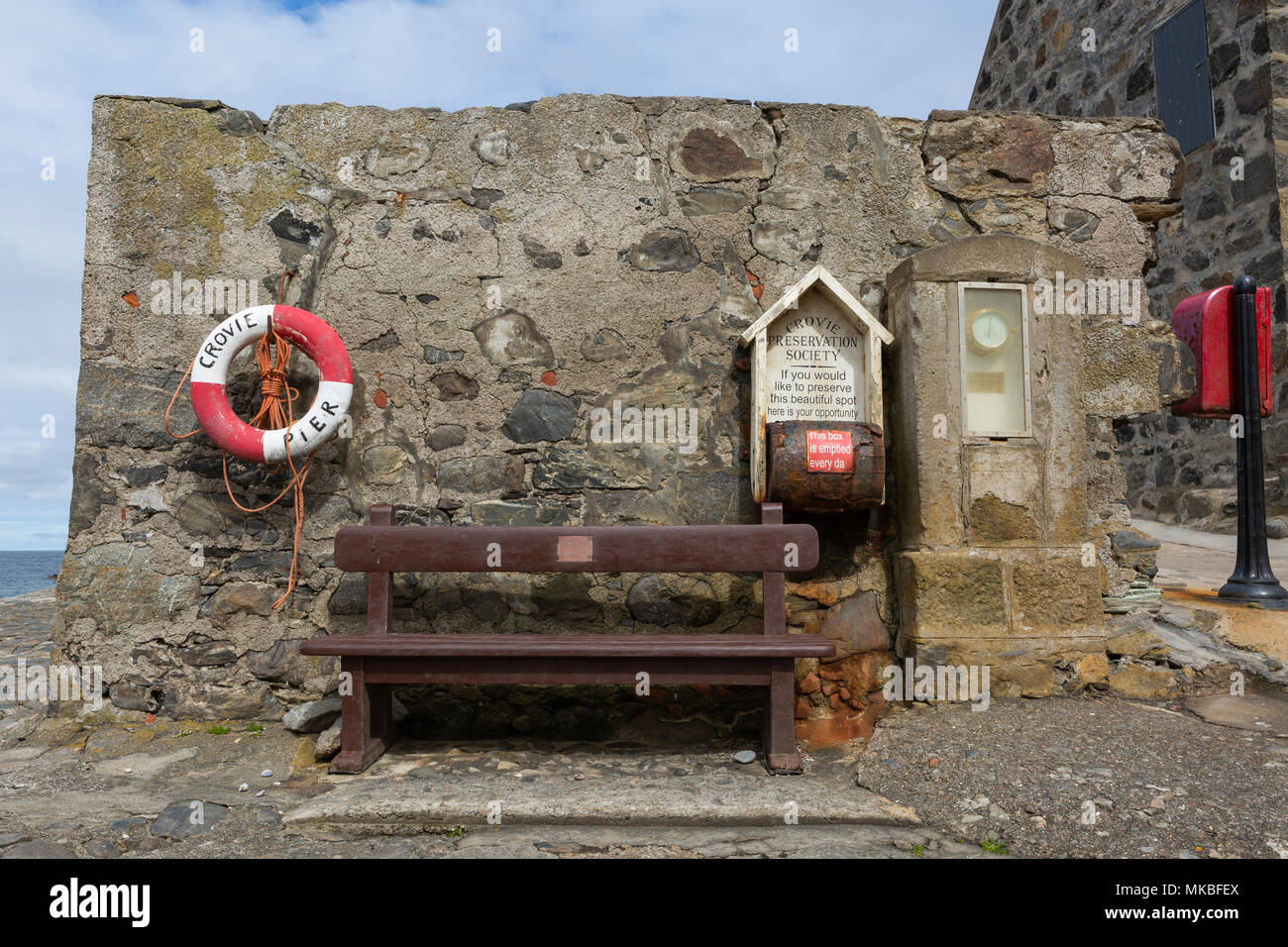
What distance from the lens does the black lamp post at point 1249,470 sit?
12.2 feet

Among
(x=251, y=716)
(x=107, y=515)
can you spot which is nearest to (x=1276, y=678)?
(x=251, y=716)

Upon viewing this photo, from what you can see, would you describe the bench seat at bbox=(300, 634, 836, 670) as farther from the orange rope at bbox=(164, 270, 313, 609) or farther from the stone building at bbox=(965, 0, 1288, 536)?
the stone building at bbox=(965, 0, 1288, 536)

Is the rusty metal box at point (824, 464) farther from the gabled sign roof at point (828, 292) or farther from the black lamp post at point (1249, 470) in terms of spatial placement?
the black lamp post at point (1249, 470)

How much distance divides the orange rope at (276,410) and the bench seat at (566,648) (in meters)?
0.69

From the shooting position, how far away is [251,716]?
3.16 metres

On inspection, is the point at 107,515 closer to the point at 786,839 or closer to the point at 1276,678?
the point at 786,839

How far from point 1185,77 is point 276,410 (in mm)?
7031

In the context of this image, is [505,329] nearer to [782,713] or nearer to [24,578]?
[782,713]

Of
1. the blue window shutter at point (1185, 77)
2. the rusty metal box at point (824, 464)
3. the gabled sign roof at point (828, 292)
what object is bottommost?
the rusty metal box at point (824, 464)

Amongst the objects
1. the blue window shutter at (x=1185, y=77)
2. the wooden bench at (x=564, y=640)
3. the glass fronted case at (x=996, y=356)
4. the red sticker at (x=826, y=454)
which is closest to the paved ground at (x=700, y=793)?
the wooden bench at (x=564, y=640)

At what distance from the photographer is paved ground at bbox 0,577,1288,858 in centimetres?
212

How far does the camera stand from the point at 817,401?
128 inches

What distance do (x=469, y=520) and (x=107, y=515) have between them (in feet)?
4.68

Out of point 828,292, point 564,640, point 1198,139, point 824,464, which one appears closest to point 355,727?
→ point 564,640
